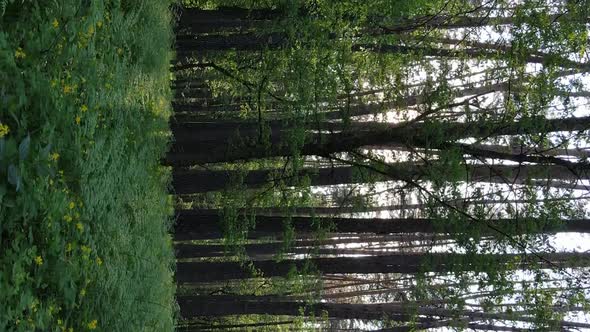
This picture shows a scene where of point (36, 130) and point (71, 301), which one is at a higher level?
point (36, 130)

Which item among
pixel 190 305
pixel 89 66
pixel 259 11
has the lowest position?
pixel 190 305

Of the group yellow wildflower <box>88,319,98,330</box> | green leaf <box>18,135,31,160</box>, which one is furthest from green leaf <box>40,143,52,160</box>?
yellow wildflower <box>88,319,98,330</box>

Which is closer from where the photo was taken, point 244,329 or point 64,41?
point 64,41

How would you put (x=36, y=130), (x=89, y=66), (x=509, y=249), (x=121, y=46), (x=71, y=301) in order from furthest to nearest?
(x=509, y=249) < (x=121, y=46) < (x=89, y=66) < (x=71, y=301) < (x=36, y=130)

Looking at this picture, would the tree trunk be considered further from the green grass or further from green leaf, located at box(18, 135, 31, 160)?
green leaf, located at box(18, 135, 31, 160)

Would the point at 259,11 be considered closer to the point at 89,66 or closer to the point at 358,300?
the point at 89,66

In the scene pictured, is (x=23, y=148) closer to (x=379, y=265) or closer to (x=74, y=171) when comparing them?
(x=74, y=171)

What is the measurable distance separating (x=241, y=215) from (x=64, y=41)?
583cm

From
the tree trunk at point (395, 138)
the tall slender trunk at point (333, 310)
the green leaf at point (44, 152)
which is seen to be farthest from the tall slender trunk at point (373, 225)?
the green leaf at point (44, 152)

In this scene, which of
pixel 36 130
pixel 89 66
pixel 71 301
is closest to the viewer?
pixel 36 130

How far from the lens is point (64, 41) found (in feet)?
16.3

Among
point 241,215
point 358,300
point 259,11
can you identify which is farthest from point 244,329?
point 259,11

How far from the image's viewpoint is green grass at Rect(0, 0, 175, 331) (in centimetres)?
418

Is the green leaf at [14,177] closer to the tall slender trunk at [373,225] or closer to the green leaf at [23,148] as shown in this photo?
the green leaf at [23,148]
